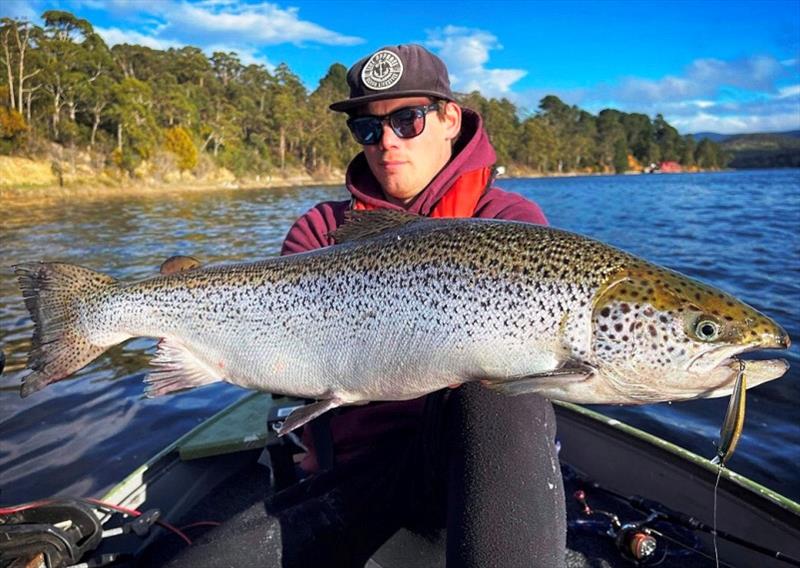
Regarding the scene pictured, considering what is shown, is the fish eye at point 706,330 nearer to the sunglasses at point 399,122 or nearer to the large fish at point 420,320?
the large fish at point 420,320

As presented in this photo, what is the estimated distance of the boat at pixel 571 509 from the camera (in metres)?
3.11

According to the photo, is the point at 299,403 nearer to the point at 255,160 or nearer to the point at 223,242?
the point at 223,242

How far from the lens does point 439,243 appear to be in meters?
2.62

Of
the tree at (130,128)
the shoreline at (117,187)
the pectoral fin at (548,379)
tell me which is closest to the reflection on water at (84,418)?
the pectoral fin at (548,379)

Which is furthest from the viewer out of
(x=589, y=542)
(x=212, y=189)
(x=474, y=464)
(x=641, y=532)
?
(x=212, y=189)

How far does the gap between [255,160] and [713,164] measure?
16077cm

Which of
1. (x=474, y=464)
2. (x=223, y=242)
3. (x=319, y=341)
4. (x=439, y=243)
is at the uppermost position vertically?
(x=439, y=243)

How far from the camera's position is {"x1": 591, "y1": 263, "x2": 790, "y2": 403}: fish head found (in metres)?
2.19

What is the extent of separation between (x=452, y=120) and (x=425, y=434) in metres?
1.97

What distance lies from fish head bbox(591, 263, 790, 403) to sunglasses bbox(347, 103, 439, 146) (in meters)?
1.62

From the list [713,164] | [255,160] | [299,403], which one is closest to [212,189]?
[255,160]

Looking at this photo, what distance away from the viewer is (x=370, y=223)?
9.66 ft

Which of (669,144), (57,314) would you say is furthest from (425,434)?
(669,144)

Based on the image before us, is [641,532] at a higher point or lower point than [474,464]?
lower
